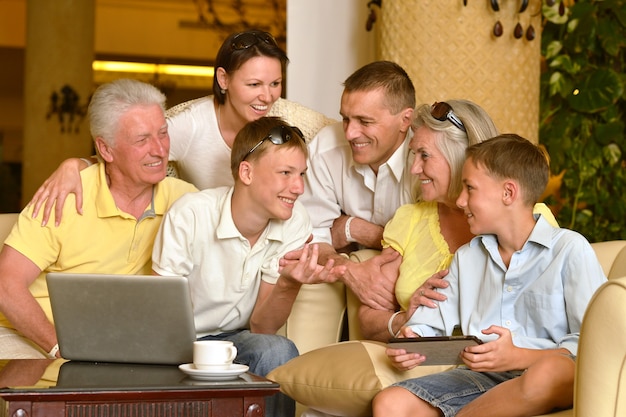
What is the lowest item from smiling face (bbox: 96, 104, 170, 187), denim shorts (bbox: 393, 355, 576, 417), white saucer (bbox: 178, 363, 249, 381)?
denim shorts (bbox: 393, 355, 576, 417)

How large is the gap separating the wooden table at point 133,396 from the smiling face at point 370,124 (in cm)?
121

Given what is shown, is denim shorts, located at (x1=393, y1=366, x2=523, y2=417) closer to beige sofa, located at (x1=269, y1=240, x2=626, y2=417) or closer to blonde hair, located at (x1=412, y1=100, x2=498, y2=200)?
beige sofa, located at (x1=269, y1=240, x2=626, y2=417)

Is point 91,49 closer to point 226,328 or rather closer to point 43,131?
point 43,131

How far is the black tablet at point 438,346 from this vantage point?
2217 mm

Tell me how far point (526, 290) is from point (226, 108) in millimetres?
1295

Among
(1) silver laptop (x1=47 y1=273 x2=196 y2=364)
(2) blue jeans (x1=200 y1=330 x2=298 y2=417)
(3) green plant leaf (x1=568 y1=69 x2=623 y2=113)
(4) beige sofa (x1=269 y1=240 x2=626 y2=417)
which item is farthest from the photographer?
(3) green plant leaf (x1=568 y1=69 x2=623 y2=113)

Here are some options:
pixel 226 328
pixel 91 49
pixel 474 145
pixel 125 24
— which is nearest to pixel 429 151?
pixel 474 145

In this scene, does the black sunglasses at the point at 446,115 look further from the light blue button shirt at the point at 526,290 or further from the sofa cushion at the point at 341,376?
the sofa cushion at the point at 341,376

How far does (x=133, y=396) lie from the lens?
75.5 inches

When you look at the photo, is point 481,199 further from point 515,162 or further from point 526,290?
point 526,290

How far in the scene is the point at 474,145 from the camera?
2.61m

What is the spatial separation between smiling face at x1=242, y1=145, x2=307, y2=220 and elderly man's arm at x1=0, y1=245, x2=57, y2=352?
0.66 meters

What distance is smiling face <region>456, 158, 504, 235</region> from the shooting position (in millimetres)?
2498

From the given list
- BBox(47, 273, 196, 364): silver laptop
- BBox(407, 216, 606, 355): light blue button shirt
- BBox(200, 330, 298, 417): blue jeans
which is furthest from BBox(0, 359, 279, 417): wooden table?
BBox(407, 216, 606, 355): light blue button shirt
